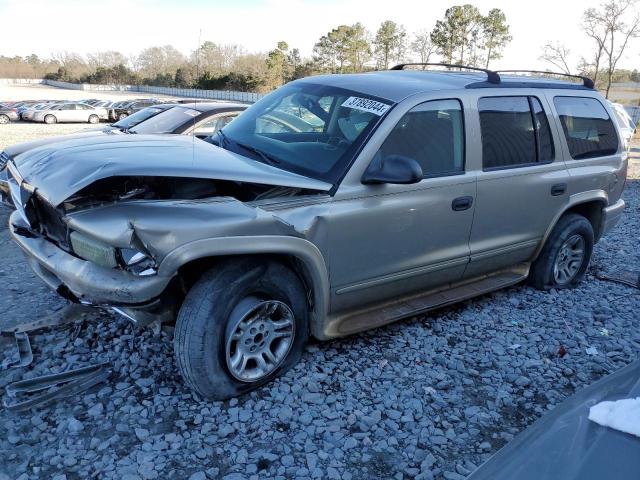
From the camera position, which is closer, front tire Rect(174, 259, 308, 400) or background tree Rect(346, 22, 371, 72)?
front tire Rect(174, 259, 308, 400)

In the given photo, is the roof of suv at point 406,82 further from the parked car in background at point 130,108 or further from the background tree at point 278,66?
the background tree at point 278,66

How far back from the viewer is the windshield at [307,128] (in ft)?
11.0

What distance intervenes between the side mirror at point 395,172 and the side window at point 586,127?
213cm

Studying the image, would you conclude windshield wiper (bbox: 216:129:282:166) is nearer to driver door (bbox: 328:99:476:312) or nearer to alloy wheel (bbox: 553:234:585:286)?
driver door (bbox: 328:99:476:312)

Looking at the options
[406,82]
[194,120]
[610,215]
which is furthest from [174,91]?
[406,82]

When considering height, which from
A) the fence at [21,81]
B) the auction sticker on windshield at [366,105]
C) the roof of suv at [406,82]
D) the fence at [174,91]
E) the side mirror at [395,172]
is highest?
the fence at [21,81]

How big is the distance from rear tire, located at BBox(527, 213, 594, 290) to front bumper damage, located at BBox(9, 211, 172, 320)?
11.8 feet

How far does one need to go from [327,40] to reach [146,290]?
199 ft

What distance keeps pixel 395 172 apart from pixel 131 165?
150 cm

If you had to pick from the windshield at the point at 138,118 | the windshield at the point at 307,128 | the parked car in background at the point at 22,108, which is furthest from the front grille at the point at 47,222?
the parked car in background at the point at 22,108

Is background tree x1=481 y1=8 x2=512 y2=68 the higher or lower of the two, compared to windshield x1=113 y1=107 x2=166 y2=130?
higher

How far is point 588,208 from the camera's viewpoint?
5.13m

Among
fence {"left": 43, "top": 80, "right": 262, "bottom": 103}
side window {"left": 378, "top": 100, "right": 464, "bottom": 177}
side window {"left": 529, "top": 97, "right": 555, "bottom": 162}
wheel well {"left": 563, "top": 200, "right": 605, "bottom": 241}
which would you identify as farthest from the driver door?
fence {"left": 43, "top": 80, "right": 262, "bottom": 103}

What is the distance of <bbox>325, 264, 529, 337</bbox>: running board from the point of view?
11.3 ft
